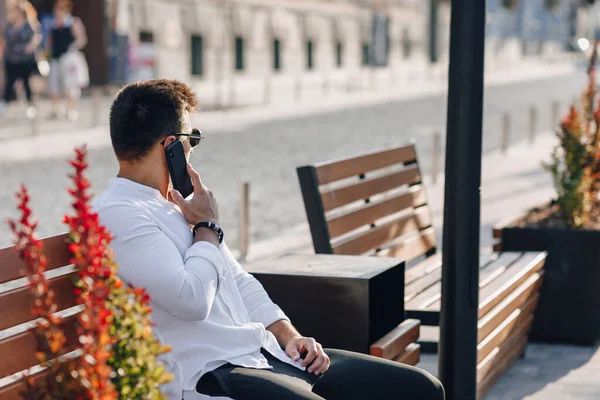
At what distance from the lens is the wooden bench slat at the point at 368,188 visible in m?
4.95

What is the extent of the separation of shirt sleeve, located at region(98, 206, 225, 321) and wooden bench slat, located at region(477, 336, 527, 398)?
6.21ft

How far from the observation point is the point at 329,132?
20719 millimetres

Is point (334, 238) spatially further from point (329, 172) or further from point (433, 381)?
point (433, 381)

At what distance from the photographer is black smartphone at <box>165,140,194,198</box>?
10.5 feet

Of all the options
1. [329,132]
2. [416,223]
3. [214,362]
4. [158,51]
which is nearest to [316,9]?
[158,51]

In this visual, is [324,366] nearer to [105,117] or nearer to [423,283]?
[423,283]

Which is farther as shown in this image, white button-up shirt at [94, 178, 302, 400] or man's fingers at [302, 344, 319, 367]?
man's fingers at [302, 344, 319, 367]

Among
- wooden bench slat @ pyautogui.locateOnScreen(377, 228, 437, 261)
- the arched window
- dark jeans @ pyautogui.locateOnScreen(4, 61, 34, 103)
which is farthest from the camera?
the arched window

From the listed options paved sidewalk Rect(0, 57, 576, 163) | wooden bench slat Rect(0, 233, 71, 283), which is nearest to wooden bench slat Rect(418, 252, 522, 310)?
wooden bench slat Rect(0, 233, 71, 283)

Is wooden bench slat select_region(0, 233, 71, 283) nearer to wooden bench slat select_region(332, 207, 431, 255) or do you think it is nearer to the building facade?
A: wooden bench slat select_region(332, 207, 431, 255)

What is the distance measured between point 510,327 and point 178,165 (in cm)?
234

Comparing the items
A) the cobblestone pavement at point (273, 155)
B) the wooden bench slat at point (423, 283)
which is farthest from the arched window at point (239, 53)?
the wooden bench slat at point (423, 283)

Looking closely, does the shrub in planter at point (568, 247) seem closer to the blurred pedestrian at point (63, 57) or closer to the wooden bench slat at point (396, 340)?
the wooden bench slat at point (396, 340)

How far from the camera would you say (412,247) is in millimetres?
5844
